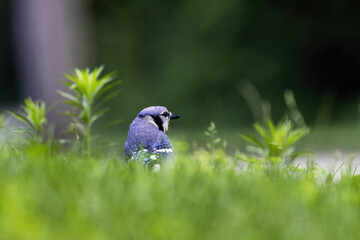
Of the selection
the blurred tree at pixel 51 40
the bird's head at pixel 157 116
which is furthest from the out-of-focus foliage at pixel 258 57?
the bird's head at pixel 157 116

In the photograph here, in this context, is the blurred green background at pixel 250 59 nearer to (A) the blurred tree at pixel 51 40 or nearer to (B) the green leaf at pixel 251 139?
(A) the blurred tree at pixel 51 40

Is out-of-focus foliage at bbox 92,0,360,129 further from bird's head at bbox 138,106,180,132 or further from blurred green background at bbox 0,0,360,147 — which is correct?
bird's head at bbox 138,106,180,132

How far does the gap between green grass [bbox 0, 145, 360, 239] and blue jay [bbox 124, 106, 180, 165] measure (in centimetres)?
9

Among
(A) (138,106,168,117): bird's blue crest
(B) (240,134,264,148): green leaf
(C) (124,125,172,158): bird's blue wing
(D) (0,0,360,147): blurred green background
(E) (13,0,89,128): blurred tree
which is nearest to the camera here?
(C) (124,125,172,158): bird's blue wing

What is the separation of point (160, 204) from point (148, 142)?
0.76 m

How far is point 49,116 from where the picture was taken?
11.4 metres

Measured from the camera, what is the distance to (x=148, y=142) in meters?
3.49

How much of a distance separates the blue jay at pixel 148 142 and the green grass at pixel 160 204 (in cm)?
9

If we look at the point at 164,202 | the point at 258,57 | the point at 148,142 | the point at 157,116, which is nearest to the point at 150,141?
the point at 148,142

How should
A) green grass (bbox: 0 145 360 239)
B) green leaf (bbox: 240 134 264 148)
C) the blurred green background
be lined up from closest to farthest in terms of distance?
green grass (bbox: 0 145 360 239), green leaf (bbox: 240 134 264 148), the blurred green background

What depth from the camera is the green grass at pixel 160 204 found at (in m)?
2.42

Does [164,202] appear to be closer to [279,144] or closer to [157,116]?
[157,116]

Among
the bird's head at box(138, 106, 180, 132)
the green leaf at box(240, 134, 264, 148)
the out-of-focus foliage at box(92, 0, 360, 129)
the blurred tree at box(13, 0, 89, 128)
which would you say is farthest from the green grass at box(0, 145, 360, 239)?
the out-of-focus foliage at box(92, 0, 360, 129)

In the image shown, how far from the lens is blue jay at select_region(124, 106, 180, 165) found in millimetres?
3482
